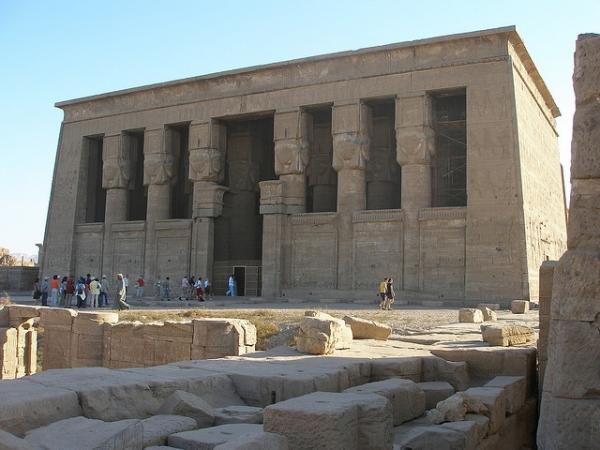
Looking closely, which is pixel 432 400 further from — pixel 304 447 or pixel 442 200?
pixel 442 200

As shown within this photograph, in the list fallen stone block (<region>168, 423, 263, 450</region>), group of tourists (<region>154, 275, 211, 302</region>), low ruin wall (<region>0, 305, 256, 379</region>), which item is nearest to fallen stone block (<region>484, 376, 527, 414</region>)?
fallen stone block (<region>168, 423, 263, 450</region>)

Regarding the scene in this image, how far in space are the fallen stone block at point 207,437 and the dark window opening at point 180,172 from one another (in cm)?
2468

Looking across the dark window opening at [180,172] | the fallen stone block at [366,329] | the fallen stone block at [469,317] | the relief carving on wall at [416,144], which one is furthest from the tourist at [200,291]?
the fallen stone block at [366,329]

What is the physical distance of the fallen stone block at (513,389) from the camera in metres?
6.52

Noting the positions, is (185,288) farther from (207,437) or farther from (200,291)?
(207,437)

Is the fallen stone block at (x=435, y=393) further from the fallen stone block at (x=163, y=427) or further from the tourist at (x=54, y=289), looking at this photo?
the tourist at (x=54, y=289)

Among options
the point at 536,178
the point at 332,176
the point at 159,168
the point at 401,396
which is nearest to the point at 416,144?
the point at 536,178

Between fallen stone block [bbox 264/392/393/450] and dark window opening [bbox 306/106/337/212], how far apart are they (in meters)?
22.9

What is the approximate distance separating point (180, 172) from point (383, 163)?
1004 centimetres

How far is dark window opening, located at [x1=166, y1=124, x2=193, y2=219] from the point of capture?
28453mm

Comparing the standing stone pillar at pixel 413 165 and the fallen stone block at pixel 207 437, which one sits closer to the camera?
the fallen stone block at pixel 207 437

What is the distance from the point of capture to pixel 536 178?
23453 millimetres

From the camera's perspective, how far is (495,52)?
21516mm

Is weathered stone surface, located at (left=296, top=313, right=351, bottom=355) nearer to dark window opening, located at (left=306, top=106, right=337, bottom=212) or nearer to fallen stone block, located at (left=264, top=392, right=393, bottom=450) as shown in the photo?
fallen stone block, located at (left=264, top=392, right=393, bottom=450)
